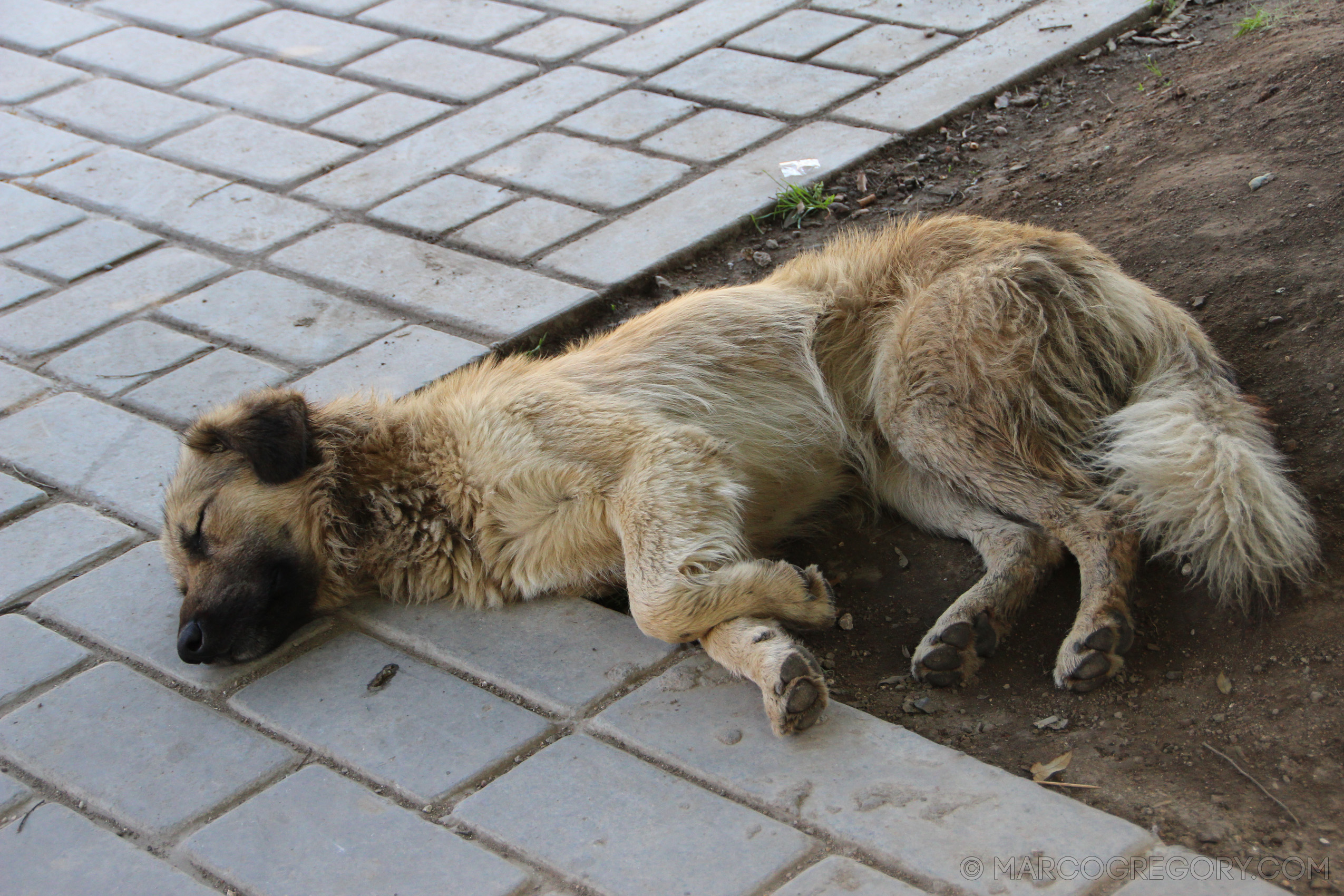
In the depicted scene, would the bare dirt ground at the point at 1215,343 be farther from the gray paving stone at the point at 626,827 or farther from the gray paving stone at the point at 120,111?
the gray paving stone at the point at 120,111

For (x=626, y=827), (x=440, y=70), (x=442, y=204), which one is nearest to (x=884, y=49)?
(x=440, y=70)

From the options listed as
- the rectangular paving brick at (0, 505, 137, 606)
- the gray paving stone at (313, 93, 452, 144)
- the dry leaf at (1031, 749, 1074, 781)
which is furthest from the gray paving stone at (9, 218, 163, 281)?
the dry leaf at (1031, 749, 1074, 781)

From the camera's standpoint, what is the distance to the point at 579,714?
309 centimetres

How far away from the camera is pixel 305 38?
7.14 metres

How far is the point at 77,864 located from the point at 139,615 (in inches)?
38.9

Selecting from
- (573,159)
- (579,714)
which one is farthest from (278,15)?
(579,714)

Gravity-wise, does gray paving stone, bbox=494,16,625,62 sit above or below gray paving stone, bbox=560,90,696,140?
above

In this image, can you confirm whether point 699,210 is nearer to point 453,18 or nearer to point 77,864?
point 453,18

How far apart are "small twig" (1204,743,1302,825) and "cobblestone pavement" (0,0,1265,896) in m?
0.33

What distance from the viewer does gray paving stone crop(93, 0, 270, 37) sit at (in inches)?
290

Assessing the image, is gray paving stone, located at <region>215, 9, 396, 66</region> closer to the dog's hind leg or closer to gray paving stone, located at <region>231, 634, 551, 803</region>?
gray paving stone, located at <region>231, 634, 551, 803</region>

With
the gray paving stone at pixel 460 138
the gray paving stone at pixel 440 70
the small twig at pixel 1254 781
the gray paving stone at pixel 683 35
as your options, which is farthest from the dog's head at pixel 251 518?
the gray paving stone at pixel 683 35

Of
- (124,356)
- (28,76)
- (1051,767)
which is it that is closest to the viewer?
(1051,767)

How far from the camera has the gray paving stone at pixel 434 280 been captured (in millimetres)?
4844
